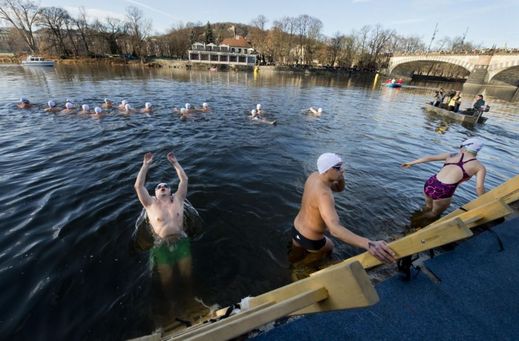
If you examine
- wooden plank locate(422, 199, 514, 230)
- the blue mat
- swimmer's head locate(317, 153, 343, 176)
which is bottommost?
the blue mat

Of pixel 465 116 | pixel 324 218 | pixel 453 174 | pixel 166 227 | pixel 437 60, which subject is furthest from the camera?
pixel 437 60

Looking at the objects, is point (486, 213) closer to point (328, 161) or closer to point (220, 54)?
point (328, 161)

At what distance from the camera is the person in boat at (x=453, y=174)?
211 inches

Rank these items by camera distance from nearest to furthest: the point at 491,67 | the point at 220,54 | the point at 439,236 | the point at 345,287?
the point at 345,287, the point at 439,236, the point at 491,67, the point at 220,54

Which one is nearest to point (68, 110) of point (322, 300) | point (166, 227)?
point (166, 227)

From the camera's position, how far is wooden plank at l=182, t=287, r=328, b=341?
1.55 metres

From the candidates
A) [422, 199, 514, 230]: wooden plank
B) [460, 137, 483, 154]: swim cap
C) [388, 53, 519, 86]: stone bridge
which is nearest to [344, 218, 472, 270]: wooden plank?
[422, 199, 514, 230]: wooden plank

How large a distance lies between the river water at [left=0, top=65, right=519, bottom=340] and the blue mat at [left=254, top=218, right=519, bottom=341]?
1890 millimetres

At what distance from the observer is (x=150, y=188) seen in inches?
303

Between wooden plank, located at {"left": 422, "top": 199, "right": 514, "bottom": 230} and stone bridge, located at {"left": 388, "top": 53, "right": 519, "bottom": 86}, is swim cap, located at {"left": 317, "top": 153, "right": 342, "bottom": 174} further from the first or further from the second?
stone bridge, located at {"left": 388, "top": 53, "right": 519, "bottom": 86}

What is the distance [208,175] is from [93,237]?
3.92 m

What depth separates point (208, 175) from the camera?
8672 mm

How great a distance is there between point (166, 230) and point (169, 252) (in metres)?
0.46

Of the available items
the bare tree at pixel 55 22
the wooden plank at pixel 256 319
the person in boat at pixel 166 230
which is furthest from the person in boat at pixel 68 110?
the bare tree at pixel 55 22
